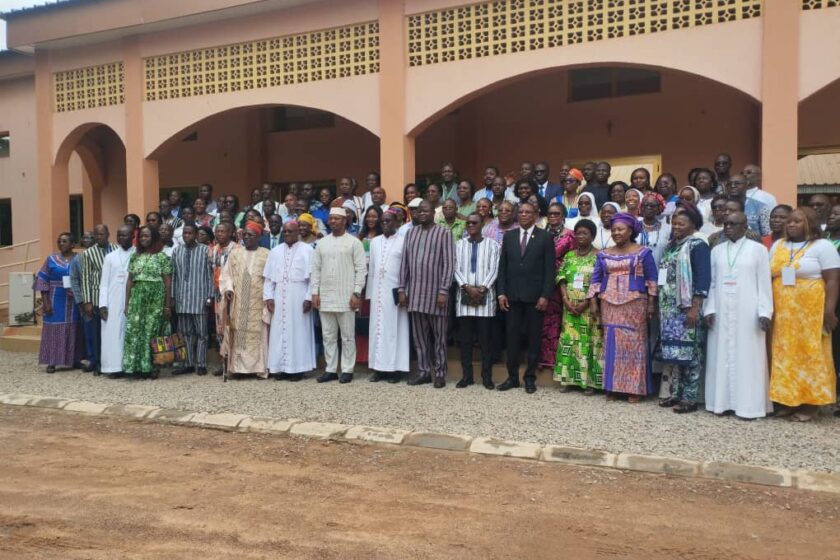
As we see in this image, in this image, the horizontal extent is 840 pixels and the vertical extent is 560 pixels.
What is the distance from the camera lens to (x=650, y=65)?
7422 millimetres

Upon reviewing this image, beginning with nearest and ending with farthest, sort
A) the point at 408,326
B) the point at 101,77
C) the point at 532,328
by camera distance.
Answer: the point at 532,328
the point at 408,326
the point at 101,77

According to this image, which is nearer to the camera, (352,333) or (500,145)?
(352,333)

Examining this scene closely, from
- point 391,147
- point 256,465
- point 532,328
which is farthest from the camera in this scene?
point 391,147

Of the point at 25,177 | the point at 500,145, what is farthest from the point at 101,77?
the point at 500,145

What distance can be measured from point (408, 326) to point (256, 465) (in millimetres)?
2844

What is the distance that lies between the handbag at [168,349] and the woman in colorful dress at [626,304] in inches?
184

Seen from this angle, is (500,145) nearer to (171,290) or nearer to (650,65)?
(650,65)

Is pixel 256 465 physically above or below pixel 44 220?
below

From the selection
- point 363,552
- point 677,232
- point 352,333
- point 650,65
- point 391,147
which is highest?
point 650,65

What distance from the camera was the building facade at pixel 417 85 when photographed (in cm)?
708

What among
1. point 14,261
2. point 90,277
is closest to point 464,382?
point 90,277

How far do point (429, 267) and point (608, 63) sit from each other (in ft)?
9.92

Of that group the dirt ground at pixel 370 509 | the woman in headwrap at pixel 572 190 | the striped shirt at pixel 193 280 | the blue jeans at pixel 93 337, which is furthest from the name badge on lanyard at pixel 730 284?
the blue jeans at pixel 93 337

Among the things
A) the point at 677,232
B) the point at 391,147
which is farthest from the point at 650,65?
the point at 391,147
